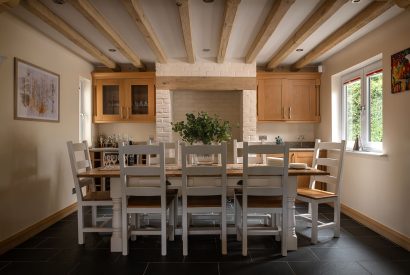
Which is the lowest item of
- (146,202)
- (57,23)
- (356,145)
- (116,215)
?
(116,215)

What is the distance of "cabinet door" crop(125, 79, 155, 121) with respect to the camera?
5.16 metres

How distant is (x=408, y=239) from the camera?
285 cm

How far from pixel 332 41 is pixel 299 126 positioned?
2.09 meters

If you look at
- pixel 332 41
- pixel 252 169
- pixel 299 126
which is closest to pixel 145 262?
pixel 252 169

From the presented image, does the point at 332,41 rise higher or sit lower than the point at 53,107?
higher

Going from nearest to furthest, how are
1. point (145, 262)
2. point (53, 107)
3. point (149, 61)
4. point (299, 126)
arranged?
1. point (145, 262)
2. point (53, 107)
3. point (149, 61)
4. point (299, 126)

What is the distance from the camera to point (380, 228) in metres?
3.30

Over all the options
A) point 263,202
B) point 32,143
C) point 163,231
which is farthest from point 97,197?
point 263,202

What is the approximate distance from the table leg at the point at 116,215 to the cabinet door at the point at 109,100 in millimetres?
2588

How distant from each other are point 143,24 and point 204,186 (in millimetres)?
1777

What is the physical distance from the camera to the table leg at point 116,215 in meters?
2.77

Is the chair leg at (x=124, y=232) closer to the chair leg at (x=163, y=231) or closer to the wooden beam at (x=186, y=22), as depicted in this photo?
the chair leg at (x=163, y=231)

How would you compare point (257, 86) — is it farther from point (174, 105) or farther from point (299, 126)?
point (174, 105)

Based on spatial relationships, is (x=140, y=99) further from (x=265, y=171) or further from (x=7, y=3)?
(x=265, y=171)
